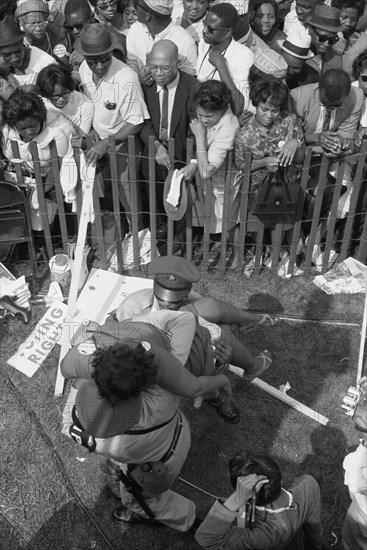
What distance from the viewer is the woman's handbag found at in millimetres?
5820

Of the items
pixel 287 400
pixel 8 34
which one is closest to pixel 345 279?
pixel 287 400

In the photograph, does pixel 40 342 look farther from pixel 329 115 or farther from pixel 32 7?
pixel 32 7

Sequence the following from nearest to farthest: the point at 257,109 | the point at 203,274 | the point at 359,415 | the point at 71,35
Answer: the point at 359,415 → the point at 257,109 → the point at 203,274 → the point at 71,35

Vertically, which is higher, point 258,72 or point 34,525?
A: point 258,72

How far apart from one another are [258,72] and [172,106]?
34.9 inches

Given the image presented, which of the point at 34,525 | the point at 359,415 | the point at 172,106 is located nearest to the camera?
the point at 359,415

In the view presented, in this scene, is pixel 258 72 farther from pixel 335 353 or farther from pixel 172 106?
pixel 335 353

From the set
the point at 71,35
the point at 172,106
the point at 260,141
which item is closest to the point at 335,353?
the point at 260,141

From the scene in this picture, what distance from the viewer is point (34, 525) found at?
4461 millimetres

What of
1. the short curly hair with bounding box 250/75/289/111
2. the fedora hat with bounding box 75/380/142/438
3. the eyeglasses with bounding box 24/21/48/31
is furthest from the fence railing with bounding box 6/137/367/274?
the fedora hat with bounding box 75/380/142/438

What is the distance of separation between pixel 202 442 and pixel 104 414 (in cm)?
183

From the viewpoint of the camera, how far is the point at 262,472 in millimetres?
3391

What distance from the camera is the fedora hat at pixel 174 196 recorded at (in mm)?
5840

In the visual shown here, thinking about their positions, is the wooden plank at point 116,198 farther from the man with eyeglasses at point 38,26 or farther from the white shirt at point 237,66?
the man with eyeglasses at point 38,26
